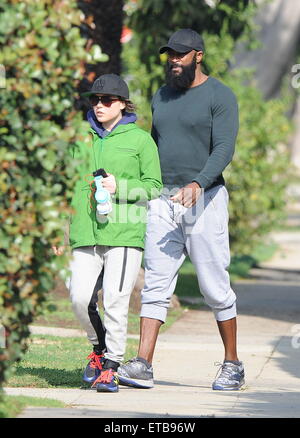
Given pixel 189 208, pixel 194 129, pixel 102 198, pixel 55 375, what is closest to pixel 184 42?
pixel 194 129

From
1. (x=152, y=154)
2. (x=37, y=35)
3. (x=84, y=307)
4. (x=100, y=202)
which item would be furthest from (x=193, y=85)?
(x=37, y=35)

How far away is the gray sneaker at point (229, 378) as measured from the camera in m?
7.04

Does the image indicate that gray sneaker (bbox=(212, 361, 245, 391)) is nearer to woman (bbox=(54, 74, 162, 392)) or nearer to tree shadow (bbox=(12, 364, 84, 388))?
woman (bbox=(54, 74, 162, 392))

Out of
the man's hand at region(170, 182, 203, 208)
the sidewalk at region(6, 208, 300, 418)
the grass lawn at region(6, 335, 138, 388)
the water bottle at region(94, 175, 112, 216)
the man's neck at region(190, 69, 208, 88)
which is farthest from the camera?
the man's neck at region(190, 69, 208, 88)

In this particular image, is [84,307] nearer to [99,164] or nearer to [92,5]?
[99,164]

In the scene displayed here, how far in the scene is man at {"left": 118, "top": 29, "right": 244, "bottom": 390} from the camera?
23.1 feet

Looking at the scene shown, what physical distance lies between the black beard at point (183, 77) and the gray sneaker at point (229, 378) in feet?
5.72

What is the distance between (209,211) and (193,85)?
2.60 feet

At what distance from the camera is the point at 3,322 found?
511 cm

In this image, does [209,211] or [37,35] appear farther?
[209,211]

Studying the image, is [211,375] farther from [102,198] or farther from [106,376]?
[102,198]

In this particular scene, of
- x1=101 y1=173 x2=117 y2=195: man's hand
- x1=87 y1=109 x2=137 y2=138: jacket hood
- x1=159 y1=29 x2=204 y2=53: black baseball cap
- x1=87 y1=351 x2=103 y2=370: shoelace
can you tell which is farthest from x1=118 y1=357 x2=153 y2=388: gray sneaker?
x1=159 y1=29 x2=204 y2=53: black baseball cap

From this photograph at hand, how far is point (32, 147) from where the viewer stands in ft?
16.5

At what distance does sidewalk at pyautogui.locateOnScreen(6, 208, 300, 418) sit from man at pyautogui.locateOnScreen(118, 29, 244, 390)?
0.37m
